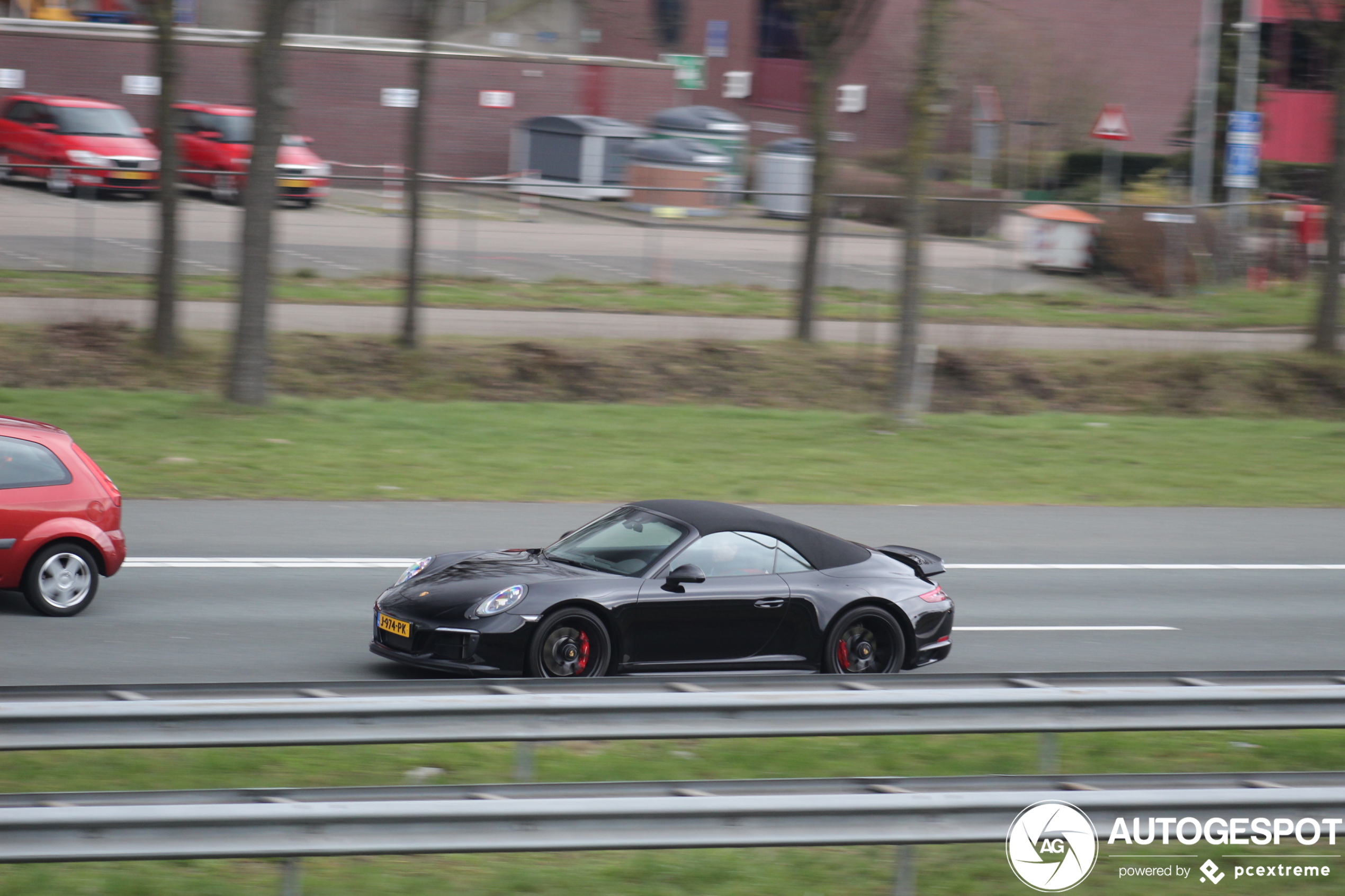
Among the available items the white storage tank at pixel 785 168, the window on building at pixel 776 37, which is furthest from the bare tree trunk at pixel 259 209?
the window on building at pixel 776 37

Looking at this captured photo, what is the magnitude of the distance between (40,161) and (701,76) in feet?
89.5

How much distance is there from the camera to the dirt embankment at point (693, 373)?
20203mm

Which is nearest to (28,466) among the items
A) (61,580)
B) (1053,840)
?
(61,580)

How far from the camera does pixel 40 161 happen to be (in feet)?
108

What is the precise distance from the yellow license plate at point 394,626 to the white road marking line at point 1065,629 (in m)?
4.34

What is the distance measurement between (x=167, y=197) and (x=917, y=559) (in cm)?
1401

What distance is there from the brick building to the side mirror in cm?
3211

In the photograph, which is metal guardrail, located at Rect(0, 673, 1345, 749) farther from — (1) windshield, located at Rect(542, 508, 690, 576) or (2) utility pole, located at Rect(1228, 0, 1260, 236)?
(2) utility pole, located at Rect(1228, 0, 1260, 236)

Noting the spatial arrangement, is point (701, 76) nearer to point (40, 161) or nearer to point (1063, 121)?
point (1063, 121)

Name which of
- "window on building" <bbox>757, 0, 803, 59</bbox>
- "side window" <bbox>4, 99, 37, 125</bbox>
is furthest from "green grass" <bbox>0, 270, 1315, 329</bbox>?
"window on building" <bbox>757, 0, 803, 59</bbox>

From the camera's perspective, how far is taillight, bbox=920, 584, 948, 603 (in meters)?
9.38

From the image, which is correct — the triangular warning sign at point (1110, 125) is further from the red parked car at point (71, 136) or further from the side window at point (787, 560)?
the side window at point (787, 560)

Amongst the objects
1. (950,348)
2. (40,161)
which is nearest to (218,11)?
(40,161)

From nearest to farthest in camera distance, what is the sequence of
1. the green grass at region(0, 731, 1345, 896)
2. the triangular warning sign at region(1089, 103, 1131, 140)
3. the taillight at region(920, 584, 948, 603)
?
1. the green grass at region(0, 731, 1345, 896)
2. the taillight at region(920, 584, 948, 603)
3. the triangular warning sign at region(1089, 103, 1131, 140)
